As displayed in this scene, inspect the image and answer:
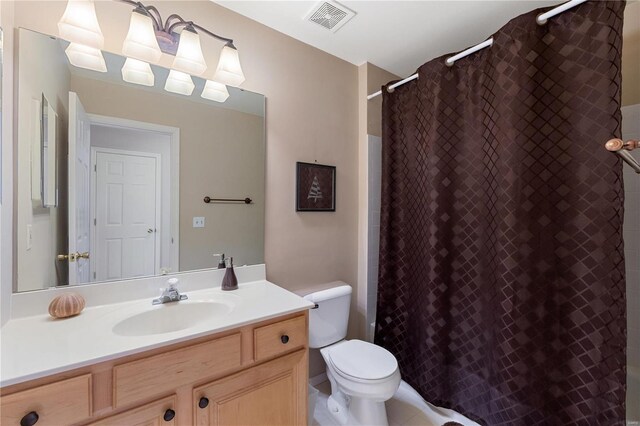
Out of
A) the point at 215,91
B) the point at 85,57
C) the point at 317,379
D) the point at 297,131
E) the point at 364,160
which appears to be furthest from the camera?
the point at 364,160

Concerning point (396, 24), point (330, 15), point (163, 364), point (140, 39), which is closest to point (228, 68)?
point (140, 39)

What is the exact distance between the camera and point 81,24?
1127 millimetres

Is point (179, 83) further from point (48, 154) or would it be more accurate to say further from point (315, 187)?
point (315, 187)

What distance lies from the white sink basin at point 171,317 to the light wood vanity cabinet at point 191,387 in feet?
0.72

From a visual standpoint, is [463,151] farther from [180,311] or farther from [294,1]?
[180,311]

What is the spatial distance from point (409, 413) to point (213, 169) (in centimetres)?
181

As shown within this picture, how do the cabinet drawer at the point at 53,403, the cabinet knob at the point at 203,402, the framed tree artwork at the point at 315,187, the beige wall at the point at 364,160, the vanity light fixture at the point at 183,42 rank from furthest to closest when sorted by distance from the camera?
the beige wall at the point at 364,160, the framed tree artwork at the point at 315,187, the vanity light fixture at the point at 183,42, the cabinet knob at the point at 203,402, the cabinet drawer at the point at 53,403

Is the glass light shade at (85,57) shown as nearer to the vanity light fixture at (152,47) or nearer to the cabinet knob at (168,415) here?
the vanity light fixture at (152,47)

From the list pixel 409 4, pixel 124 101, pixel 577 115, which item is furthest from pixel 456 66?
pixel 124 101

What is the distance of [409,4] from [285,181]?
1.17 metres

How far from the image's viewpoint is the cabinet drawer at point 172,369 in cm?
85

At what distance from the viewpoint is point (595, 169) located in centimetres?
116

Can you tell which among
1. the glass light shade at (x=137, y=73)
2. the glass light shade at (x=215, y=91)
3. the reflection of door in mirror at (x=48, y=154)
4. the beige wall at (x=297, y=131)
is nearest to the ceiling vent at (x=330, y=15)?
the beige wall at (x=297, y=131)

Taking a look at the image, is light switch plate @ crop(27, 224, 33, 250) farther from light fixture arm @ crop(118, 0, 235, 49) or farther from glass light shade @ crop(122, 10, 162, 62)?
light fixture arm @ crop(118, 0, 235, 49)
